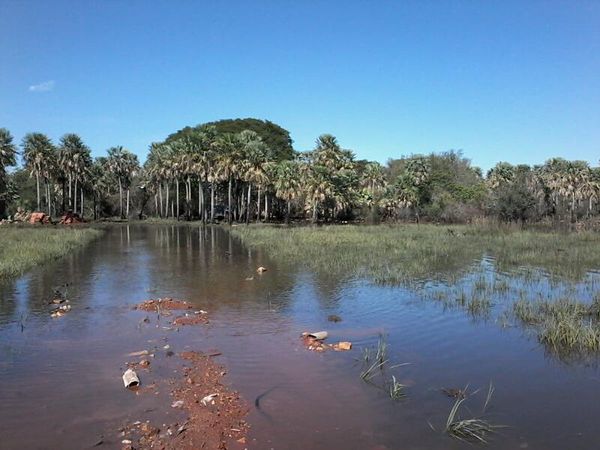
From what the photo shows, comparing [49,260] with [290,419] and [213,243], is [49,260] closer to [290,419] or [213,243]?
[213,243]

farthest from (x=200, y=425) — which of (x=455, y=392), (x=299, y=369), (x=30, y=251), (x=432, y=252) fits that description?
(x=432, y=252)

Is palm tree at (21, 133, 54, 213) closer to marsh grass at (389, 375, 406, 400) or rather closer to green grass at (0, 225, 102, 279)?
green grass at (0, 225, 102, 279)

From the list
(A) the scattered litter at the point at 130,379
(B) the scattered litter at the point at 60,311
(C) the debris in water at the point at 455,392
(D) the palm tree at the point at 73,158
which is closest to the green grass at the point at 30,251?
(B) the scattered litter at the point at 60,311

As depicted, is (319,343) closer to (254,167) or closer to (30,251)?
(30,251)

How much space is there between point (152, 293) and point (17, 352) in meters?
6.86

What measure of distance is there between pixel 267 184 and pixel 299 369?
2170 inches

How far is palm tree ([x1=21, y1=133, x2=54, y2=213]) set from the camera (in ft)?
206

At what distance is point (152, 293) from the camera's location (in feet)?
56.2

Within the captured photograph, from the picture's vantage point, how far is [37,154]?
62625 millimetres

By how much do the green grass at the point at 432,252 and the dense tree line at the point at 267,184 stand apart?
680 inches

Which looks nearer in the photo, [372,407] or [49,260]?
[372,407]

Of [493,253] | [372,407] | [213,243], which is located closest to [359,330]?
[372,407]

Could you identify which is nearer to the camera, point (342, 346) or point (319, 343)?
point (342, 346)

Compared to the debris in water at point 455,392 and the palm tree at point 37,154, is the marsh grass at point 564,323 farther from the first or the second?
the palm tree at point 37,154
